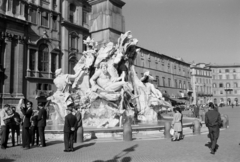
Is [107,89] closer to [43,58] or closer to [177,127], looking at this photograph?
[177,127]

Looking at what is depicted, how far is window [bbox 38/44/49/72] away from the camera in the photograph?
32.5m

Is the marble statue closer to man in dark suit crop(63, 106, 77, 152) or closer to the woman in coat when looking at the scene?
the woman in coat

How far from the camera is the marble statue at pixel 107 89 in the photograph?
1035 centimetres

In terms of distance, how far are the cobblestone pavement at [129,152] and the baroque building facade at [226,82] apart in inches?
3355

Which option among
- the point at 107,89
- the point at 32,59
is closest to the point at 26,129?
the point at 107,89

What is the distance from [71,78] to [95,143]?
17.8 ft

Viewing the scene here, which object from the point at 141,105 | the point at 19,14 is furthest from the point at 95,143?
the point at 19,14

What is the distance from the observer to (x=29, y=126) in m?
7.15

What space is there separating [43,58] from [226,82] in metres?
73.6

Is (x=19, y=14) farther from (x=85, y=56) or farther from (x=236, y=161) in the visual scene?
(x=236, y=161)

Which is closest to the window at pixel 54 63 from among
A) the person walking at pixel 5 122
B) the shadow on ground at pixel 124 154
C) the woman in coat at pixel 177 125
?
the person walking at pixel 5 122

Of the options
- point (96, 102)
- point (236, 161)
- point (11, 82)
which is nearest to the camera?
point (236, 161)

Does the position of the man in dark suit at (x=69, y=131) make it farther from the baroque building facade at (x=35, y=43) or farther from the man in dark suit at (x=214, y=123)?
the baroque building facade at (x=35, y=43)

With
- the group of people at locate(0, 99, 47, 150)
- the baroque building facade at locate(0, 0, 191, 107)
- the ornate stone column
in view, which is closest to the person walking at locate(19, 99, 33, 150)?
the group of people at locate(0, 99, 47, 150)
